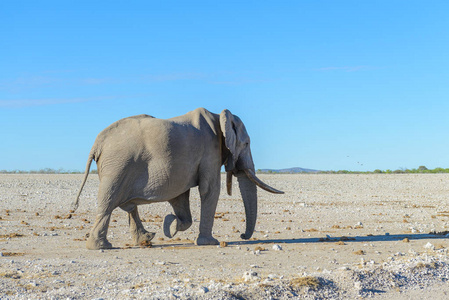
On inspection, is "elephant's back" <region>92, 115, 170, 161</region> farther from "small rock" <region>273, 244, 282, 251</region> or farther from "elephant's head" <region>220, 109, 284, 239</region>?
"small rock" <region>273, 244, 282, 251</region>

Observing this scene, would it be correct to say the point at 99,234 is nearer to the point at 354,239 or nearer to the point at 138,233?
the point at 138,233

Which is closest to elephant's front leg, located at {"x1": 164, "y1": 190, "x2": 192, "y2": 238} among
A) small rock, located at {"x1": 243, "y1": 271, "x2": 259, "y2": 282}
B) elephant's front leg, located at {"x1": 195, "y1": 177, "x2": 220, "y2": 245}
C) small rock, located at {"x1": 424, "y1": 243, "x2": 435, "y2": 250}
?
elephant's front leg, located at {"x1": 195, "y1": 177, "x2": 220, "y2": 245}

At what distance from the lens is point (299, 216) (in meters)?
19.6

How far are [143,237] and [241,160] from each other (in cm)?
279

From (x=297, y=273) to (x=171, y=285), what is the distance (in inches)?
85.7

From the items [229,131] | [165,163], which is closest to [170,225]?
[165,163]

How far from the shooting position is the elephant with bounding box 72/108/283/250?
11.9m

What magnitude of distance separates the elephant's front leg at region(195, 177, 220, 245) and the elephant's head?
72cm

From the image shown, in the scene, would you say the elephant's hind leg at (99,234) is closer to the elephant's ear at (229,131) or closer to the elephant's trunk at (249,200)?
the elephant's ear at (229,131)

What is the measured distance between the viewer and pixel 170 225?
42.1 ft

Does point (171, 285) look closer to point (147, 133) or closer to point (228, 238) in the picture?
point (147, 133)

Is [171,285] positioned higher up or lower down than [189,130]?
lower down

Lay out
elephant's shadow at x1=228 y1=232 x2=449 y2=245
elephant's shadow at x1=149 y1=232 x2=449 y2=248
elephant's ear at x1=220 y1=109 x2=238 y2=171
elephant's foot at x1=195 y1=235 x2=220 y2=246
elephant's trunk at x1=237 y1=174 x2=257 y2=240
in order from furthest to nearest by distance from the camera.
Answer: elephant's trunk at x1=237 y1=174 x2=257 y2=240 < elephant's shadow at x1=228 y1=232 x2=449 y2=245 < elephant's shadow at x1=149 y1=232 x2=449 y2=248 < elephant's ear at x1=220 y1=109 x2=238 y2=171 < elephant's foot at x1=195 y1=235 x2=220 y2=246

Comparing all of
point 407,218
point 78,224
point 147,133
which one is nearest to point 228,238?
point 147,133
